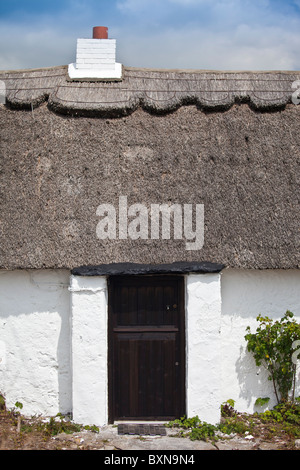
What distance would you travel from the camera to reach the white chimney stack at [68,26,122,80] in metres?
6.62

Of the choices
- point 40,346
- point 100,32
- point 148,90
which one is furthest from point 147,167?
point 100,32

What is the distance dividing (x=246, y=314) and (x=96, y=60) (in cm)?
435

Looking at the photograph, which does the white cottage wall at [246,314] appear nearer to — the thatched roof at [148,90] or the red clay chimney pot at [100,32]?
the thatched roof at [148,90]

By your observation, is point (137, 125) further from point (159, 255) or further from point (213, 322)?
point (213, 322)

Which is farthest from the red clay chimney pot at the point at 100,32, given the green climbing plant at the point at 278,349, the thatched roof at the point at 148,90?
the green climbing plant at the point at 278,349

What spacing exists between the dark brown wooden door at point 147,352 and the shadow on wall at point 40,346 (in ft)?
2.01

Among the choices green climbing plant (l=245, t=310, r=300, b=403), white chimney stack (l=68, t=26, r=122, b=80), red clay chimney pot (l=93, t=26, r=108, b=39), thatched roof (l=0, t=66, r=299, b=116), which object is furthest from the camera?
red clay chimney pot (l=93, t=26, r=108, b=39)

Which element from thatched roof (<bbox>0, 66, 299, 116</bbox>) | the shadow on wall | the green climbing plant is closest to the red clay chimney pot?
thatched roof (<bbox>0, 66, 299, 116</bbox>)

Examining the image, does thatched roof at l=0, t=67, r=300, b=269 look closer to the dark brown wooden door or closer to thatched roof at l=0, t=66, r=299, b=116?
→ thatched roof at l=0, t=66, r=299, b=116

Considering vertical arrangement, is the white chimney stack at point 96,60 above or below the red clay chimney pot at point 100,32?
below

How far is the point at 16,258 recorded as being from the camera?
213 inches

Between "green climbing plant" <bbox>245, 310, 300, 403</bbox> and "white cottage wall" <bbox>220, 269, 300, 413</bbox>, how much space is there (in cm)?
10

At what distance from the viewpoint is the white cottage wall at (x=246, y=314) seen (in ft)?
18.7

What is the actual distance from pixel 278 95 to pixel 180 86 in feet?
4.54
